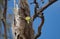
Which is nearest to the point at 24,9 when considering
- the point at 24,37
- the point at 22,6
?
the point at 22,6

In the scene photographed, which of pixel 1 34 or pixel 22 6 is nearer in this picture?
pixel 22 6

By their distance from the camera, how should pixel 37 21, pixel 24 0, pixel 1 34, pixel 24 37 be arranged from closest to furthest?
pixel 24 37 → pixel 24 0 → pixel 1 34 → pixel 37 21

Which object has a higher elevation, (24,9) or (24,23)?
(24,9)

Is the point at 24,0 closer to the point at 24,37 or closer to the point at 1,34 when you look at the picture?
the point at 24,37

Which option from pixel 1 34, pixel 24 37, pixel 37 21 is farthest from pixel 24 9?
pixel 37 21

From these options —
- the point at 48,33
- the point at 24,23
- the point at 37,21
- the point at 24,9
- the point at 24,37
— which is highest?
the point at 24,9

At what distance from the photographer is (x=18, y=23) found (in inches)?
60.2

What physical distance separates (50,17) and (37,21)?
0.28 meters

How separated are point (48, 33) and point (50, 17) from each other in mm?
312

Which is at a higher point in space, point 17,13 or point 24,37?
point 17,13

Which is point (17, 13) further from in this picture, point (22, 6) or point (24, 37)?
point (24, 37)

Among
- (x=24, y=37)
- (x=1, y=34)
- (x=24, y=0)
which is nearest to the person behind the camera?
(x=24, y=37)

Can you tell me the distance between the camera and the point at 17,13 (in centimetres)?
158

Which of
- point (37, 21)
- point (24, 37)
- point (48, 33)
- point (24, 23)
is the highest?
point (24, 23)
